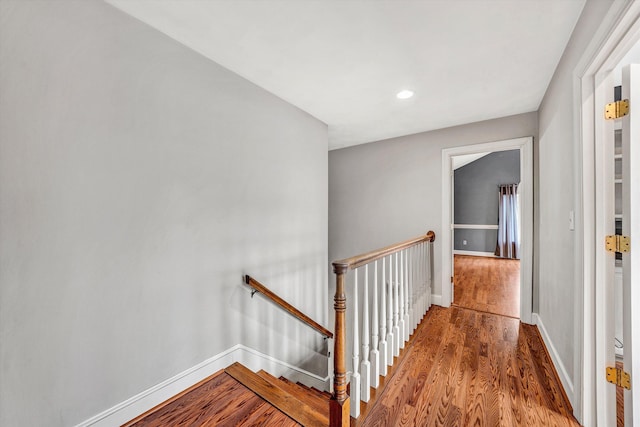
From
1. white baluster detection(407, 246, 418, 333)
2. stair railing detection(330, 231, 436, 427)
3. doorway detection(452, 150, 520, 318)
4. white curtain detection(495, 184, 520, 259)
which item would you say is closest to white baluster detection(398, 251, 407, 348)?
stair railing detection(330, 231, 436, 427)

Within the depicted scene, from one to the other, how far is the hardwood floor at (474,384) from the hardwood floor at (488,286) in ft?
2.26

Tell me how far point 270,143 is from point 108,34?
129 cm

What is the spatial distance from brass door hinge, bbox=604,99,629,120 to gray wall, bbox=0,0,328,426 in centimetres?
224

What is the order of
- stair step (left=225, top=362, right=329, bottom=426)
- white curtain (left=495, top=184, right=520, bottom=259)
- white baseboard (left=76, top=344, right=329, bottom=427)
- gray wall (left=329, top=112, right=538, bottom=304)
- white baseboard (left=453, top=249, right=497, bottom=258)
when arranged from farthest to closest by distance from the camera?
white baseboard (left=453, top=249, right=497, bottom=258) < white curtain (left=495, top=184, right=520, bottom=259) < gray wall (left=329, top=112, right=538, bottom=304) < stair step (left=225, top=362, right=329, bottom=426) < white baseboard (left=76, top=344, right=329, bottom=427)

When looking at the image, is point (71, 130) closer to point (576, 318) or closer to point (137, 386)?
point (137, 386)

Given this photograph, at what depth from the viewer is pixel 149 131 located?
1617 millimetres

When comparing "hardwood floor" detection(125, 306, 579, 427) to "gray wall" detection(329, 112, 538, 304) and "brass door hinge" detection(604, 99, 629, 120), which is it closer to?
"gray wall" detection(329, 112, 538, 304)

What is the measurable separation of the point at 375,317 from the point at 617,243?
4.30 feet

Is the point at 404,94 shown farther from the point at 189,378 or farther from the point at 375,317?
the point at 189,378

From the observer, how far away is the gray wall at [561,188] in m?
Answer: 1.47

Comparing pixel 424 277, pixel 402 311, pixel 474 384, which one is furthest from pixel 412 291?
pixel 474 384

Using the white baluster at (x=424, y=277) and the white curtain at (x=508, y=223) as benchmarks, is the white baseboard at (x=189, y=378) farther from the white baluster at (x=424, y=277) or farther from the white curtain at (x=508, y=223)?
the white curtain at (x=508, y=223)

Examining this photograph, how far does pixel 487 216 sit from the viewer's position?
714 centimetres

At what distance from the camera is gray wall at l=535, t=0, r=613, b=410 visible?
1472 millimetres
